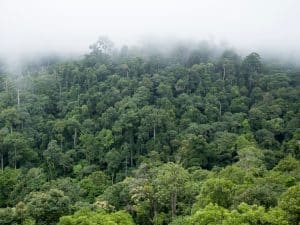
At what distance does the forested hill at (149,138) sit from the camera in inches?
1228

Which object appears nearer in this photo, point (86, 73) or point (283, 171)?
point (283, 171)

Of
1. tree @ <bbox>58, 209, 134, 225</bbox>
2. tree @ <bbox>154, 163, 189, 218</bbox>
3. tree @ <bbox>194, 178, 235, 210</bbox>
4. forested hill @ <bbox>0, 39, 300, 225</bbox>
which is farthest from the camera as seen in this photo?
tree @ <bbox>154, 163, 189, 218</bbox>

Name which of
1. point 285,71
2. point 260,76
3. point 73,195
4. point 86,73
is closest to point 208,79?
point 260,76

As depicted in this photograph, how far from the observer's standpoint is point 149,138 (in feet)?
176

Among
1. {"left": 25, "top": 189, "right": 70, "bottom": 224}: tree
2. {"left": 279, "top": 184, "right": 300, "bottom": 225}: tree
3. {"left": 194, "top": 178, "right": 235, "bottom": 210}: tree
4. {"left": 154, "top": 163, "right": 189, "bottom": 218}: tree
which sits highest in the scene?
{"left": 279, "top": 184, "right": 300, "bottom": 225}: tree

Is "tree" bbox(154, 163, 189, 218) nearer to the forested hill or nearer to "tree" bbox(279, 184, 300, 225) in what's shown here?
the forested hill

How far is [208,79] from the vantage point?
63.4m

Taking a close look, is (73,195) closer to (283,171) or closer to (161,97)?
(283,171)

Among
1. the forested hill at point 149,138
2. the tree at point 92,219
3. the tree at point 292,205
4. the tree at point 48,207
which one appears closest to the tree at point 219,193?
the forested hill at point 149,138

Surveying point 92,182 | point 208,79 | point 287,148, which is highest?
point 208,79

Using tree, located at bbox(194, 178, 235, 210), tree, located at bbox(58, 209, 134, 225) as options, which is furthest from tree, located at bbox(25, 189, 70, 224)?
tree, located at bbox(194, 178, 235, 210)

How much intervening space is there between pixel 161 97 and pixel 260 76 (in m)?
15.2

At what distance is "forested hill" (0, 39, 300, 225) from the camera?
102 ft

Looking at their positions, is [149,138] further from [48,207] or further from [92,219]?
[92,219]
